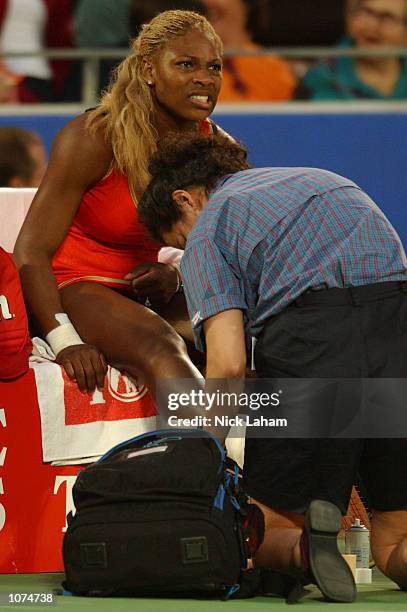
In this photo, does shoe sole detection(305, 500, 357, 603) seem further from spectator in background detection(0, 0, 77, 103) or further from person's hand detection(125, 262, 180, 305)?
spectator in background detection(0, 0, 77, 103)

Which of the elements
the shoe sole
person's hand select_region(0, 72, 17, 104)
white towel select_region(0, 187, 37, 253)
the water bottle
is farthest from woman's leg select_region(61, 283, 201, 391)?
person's hand select_region(0, 72, 17, 104)

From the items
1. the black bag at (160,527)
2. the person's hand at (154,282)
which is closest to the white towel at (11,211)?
the person's hand at (154,282)

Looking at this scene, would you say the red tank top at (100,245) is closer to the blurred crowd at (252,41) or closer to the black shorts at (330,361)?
the black shorts at (330,361)

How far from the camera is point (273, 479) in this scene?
287 centimetres

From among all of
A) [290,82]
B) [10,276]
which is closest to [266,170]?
[10,276]

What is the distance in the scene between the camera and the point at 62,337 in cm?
360

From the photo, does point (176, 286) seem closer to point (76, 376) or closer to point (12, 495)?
point (76, 376)

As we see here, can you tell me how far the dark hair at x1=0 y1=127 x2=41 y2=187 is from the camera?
5746mm

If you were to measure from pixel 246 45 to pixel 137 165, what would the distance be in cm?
264

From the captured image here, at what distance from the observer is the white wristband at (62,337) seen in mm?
3594

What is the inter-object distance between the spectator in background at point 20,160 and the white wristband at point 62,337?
2.18 metres

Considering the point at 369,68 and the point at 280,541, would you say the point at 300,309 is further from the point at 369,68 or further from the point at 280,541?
the point at 369,68

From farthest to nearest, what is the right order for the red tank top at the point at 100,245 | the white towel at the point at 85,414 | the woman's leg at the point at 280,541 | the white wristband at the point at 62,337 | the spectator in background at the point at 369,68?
1. the spectator in background at the point at 369,68
2. the red tank top at the point at 100,245
3. the white wristband at the point at 62,337
4. the white towel at the point at 85,414
5. the woman's leg at the point at 280,541

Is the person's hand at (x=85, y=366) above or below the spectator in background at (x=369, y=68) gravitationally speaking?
below
